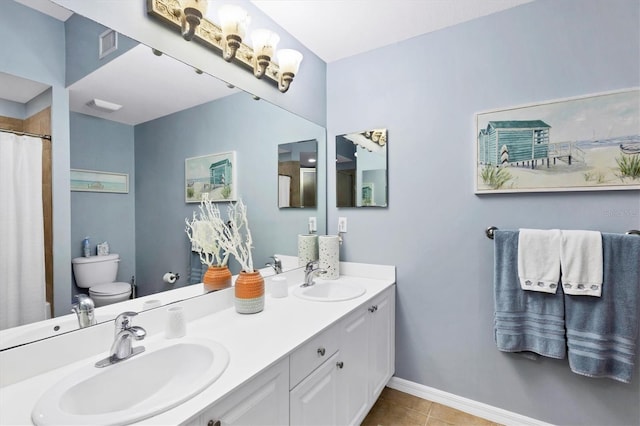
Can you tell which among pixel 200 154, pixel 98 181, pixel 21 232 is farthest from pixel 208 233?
pixel 21 232

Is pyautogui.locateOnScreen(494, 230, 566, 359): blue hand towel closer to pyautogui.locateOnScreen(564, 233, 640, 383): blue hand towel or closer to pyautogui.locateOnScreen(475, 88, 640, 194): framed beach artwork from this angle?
pyautogui.locateOnScreen(564, 233, 640, 383): blue hand towel

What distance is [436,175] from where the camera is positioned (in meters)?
1.90

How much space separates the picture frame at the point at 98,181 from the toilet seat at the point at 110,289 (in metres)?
0.36

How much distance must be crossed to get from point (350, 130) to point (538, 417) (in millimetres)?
2090

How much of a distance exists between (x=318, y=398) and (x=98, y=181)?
121 cm

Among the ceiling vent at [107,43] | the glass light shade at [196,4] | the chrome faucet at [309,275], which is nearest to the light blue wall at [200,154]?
the chrome faucet at [309,275]

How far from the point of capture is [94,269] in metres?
1.08

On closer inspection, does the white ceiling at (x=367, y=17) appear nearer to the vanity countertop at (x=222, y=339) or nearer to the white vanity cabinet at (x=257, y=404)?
the vanity countertop at (x=222, y=339)

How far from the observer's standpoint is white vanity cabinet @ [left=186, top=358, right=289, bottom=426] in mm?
793

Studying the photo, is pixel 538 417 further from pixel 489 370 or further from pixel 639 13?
pixel 639 13

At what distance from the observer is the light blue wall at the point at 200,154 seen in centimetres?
124

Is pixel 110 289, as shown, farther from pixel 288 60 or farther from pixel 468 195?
pixel 468 195

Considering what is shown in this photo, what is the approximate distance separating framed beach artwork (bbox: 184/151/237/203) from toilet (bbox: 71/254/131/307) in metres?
0.41

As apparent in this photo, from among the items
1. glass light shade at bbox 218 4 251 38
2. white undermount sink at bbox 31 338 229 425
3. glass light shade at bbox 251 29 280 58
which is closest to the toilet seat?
white undermount sink at bbox 31 338 229 425
